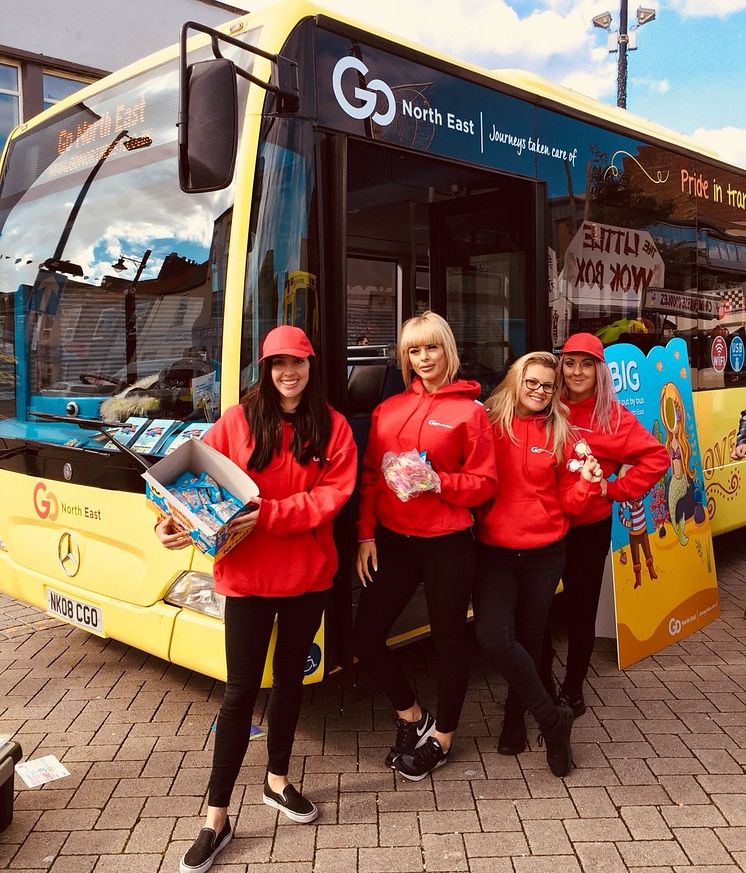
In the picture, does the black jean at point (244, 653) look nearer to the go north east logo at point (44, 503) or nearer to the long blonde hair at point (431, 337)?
the long blonde hair at point (431, 337)

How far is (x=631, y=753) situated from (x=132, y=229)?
10.2 feet

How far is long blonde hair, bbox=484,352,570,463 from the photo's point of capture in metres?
3.28

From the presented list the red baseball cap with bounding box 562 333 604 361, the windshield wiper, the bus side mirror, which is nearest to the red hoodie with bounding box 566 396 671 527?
the red baseball cap with bounding box 562 333 604 361

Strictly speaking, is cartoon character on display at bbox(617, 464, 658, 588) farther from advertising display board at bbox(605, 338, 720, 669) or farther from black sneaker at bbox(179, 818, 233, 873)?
black sneaker at bbox(179, 818, 233, 873)

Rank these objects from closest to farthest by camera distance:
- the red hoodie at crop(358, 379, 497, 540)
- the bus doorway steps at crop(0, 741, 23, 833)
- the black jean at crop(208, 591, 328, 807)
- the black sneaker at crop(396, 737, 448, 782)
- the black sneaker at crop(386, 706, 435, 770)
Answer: the black jean at crop(208, 591, 328, 807) < the bus doorway steps at crop(0, 741, 23, 833) < the red hoodie at crop(358, 379, 497, 540) < the black sneaker at crop(396, 737, 448, 782) < the black sneaker at crop(386, 706, 435, 770)

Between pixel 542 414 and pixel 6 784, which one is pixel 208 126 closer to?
pixel 542 414

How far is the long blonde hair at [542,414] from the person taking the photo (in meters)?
3.28

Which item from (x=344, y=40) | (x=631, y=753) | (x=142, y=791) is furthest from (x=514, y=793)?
(x=344, y=40)

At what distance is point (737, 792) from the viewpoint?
325 cm

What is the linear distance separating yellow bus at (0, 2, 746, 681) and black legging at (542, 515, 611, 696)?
0.71m

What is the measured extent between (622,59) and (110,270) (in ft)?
38.8

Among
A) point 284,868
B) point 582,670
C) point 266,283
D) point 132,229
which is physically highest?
point 132,229

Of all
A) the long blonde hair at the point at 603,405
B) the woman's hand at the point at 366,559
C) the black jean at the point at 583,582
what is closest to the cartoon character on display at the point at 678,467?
the black jean at the point at 583,582

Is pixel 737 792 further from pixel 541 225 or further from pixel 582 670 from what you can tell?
pixel 541 225
